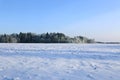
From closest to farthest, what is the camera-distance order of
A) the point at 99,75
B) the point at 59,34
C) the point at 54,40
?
the point at 99,75, the point at 54,40, the point at 59,34

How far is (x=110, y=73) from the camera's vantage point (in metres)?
7.19

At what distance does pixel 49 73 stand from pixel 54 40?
55.9 metres

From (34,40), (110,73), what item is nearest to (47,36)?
(34,40)

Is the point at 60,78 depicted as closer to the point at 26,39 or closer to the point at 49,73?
the point at 49,73

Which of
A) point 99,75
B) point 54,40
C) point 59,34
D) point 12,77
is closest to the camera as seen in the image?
point 12,77

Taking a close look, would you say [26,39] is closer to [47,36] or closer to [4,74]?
[47,36]

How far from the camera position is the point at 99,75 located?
22.3ft

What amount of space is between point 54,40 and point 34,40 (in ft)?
19.2

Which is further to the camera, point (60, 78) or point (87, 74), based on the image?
point (87, 74)

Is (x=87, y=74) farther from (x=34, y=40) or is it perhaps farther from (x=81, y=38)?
(x=81, y=38)

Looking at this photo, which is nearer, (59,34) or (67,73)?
(67,73)

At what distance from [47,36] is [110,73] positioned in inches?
2350

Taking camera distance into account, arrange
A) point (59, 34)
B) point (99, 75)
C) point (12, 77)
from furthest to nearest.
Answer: point (59, 34) → point (99, 75) → point (12, 77)

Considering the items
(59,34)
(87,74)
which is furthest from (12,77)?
(59,34)
